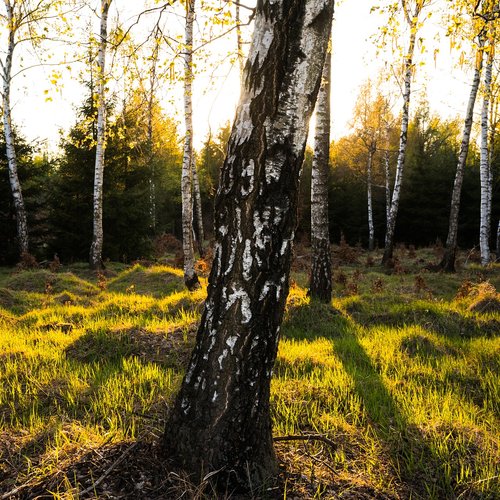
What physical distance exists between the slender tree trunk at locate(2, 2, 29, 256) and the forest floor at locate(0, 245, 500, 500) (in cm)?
813

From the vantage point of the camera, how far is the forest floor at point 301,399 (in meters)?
2.37

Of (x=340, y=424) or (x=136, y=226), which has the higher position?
(x=136, y=226)

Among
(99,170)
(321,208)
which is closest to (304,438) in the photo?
(321,208)

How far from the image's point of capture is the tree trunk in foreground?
2.12m

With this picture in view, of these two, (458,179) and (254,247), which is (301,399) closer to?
(254,247)

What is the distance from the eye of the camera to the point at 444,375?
4.10 m

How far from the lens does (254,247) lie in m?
2.16

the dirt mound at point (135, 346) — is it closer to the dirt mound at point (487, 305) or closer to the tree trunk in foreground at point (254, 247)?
the tree trunk in foreground at point (254, 247)

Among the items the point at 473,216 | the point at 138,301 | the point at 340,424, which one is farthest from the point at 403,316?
the point at 473,216

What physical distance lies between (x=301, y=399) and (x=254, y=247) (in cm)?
186

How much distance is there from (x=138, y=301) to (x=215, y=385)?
577cm

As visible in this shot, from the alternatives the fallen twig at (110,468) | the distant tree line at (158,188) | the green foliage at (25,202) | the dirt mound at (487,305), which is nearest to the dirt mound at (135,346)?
the fallen twig at (110,468)

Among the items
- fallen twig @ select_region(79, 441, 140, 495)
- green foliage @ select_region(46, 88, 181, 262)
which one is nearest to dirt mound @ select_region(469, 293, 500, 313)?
fallen twig @ select_region(79, 441, 140, 495)

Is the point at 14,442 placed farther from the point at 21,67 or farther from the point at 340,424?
the point at 21,67
